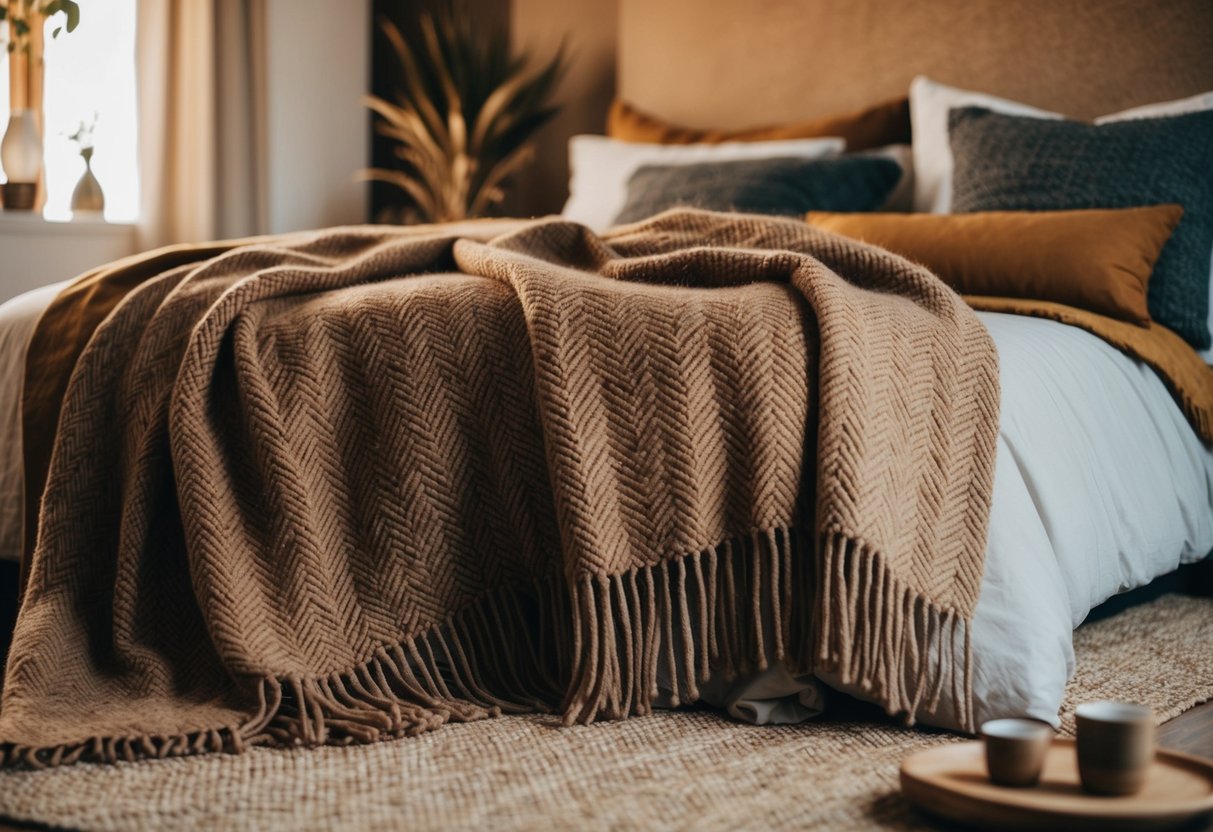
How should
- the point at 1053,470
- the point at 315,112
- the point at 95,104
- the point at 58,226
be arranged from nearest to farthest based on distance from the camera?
the point at 1053,470 < the point at 58,226 < the point at 95,104 < the point at 315,112

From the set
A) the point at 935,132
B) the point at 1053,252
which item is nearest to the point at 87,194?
the point at 935,132

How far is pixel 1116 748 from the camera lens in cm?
129

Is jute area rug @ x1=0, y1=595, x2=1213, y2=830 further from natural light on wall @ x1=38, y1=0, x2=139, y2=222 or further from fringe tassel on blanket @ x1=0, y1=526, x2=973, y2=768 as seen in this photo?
natural light on wall @ x1=38, y1=0, x2=139, y2=222

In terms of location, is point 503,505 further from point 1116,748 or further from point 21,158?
point 21,158

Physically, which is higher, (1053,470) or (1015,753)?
(1053,470)

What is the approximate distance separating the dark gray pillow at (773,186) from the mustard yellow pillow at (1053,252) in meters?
0.51

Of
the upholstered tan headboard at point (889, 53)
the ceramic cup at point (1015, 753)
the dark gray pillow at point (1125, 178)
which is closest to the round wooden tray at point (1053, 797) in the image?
the ceramic cup at point (1015, 753)

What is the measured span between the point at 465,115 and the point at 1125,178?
243 cm

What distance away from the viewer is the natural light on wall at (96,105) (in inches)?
167

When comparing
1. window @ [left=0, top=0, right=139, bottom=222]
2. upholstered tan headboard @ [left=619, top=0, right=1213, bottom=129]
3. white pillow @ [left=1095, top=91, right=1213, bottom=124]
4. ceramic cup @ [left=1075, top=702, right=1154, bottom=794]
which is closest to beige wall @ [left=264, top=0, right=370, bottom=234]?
window @ [left=0, top=0, right=139, bottom=222]

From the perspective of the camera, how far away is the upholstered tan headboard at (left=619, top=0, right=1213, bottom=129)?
10.7ft

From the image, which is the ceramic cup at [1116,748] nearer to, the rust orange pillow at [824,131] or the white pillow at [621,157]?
the white pillow at [621,157]

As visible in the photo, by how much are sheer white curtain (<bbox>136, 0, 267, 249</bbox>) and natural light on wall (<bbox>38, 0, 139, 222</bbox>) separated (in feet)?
0.34

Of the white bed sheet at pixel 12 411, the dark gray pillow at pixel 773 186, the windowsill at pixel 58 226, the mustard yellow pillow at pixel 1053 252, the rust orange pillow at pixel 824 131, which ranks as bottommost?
the white bed sheet at pixel 12 411
